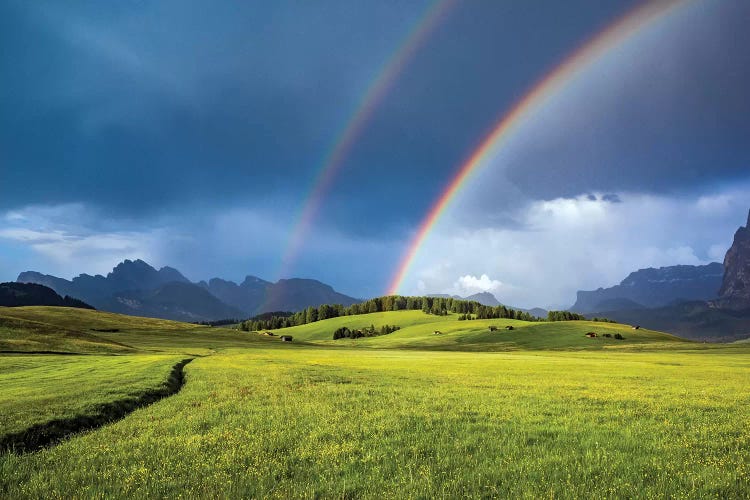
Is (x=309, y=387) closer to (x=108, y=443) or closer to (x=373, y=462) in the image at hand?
(x=108, y=443)

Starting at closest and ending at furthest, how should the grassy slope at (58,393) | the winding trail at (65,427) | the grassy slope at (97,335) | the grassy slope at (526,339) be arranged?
1. the winding trail at (65,427)
2. the grassy slope at (58,393)
3. the grassy slope at (97,335)
4. the grassy slope at (526,339)

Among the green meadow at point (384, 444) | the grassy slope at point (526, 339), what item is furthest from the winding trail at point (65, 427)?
the grassy slope at point (526, 339)

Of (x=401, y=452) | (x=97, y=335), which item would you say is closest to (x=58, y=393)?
(x=401, y=452)

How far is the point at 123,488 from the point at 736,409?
26471 mm

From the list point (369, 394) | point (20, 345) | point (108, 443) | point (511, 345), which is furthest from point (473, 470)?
point (511, 345)

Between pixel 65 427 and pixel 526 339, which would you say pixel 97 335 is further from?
pixel 526 339

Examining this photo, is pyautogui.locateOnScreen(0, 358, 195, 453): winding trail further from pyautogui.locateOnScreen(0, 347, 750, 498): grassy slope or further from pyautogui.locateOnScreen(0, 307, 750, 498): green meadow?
pyautogui.locateOnScreen(0, 347, 750, 498): grassy slope

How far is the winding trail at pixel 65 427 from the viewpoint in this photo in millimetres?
14341

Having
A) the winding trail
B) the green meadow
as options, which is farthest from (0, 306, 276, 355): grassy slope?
the winding trail

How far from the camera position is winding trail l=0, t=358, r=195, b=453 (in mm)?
14341

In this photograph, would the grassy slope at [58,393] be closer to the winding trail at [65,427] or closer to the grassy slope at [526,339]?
the winding trail at [65,427]

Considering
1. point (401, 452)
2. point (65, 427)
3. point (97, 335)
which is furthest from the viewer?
point (97, 335)

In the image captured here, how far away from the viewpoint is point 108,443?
14.0 metres

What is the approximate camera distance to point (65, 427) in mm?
16938
